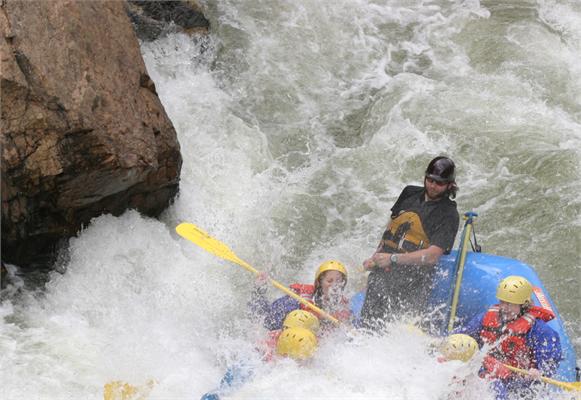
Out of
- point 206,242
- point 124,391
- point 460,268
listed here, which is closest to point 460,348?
point 460,268

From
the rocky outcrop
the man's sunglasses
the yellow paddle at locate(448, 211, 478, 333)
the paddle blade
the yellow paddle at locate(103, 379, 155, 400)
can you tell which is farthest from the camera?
the rocky outcrop

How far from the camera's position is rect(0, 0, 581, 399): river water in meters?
4.98

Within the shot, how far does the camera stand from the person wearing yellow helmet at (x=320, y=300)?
541 cm

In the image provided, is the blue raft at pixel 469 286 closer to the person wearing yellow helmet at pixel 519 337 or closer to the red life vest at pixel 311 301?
the red life vest at pixel 311 301

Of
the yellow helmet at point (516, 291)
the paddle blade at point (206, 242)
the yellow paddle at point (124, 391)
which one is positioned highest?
the yellow helmet at point (516, 291)

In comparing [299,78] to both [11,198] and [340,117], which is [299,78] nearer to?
[340,117]

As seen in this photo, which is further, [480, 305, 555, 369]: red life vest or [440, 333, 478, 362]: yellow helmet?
[480, 305, 555, 369]: red life vest

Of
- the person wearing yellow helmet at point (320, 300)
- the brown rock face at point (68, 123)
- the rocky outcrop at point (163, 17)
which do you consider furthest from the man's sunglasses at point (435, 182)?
the rocky outcrop at point (163, 17)

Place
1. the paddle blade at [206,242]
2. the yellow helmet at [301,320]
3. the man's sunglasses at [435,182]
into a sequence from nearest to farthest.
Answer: the yellow helmet at [301,320] → the man's sunglasses at [435,182] → the paddle blade at [206,242]

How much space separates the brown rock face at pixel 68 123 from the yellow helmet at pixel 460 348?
2.56 m

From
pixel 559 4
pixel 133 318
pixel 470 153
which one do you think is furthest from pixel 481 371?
pixel 559 4

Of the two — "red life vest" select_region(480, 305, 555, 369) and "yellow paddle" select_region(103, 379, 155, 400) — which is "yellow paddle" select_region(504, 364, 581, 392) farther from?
"yellow paddle" select_region(103, 379, 155, 400)

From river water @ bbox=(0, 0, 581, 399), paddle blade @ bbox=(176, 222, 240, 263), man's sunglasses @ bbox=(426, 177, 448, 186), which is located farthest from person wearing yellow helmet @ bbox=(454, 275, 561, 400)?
paddle blade @ bbox=(176, 222, 240, 263)

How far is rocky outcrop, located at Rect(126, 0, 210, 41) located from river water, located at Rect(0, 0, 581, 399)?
0.15 m
